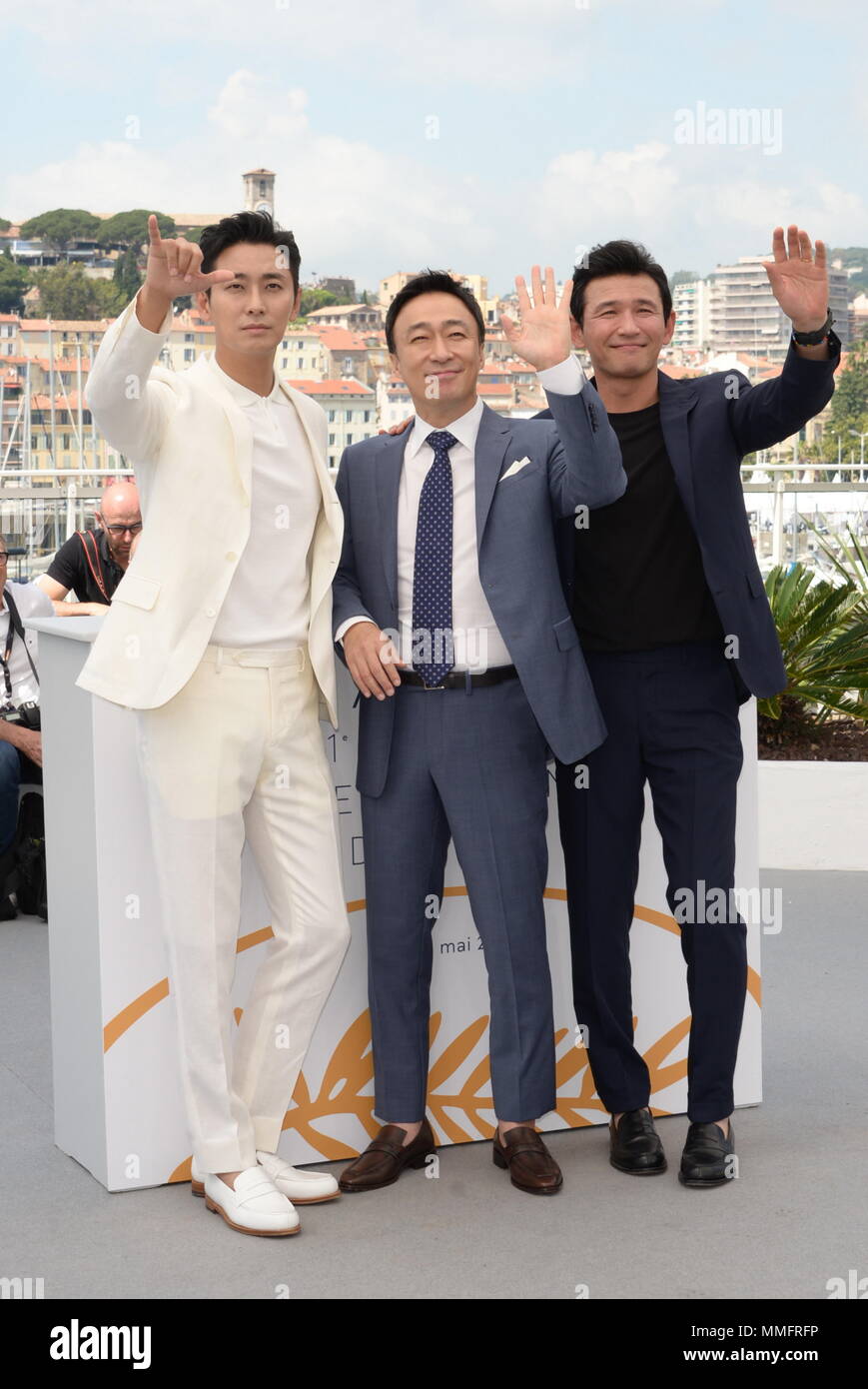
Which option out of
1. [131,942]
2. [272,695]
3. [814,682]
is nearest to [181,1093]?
[131,942]

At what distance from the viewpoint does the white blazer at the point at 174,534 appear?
2.57 meters

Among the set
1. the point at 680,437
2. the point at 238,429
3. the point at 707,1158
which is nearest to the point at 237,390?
the point at 238,429

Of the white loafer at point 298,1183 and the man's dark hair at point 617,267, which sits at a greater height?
the man's dark hair at point 617,267

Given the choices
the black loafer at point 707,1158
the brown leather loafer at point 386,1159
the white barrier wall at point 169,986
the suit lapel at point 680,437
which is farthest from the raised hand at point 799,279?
the brown leather loafer at point 386,1159

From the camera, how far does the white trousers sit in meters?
2.64

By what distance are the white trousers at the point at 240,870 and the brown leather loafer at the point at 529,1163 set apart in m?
0.45

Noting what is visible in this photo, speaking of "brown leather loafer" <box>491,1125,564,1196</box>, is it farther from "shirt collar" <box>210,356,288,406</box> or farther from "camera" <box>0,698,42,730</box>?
"camera" <box>0,698,42,730</box>

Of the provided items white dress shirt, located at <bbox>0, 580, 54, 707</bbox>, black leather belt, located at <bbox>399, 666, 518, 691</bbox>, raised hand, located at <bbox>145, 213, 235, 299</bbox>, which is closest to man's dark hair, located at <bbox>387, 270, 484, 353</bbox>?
raised hand, located at <bbox>145, 213, 235, 299</bbox>

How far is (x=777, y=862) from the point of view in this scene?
5699mm

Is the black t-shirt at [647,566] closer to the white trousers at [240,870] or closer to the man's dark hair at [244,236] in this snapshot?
the white trousers at [240,870]

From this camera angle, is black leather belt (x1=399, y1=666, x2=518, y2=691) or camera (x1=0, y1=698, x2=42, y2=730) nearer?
black leather belt (x1=399, y1=666, x2=518, y2=691)

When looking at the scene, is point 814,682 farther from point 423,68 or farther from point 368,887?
point 423,68

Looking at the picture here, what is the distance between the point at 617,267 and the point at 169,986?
1.58m

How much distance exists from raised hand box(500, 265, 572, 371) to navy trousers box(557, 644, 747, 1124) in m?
0.61
